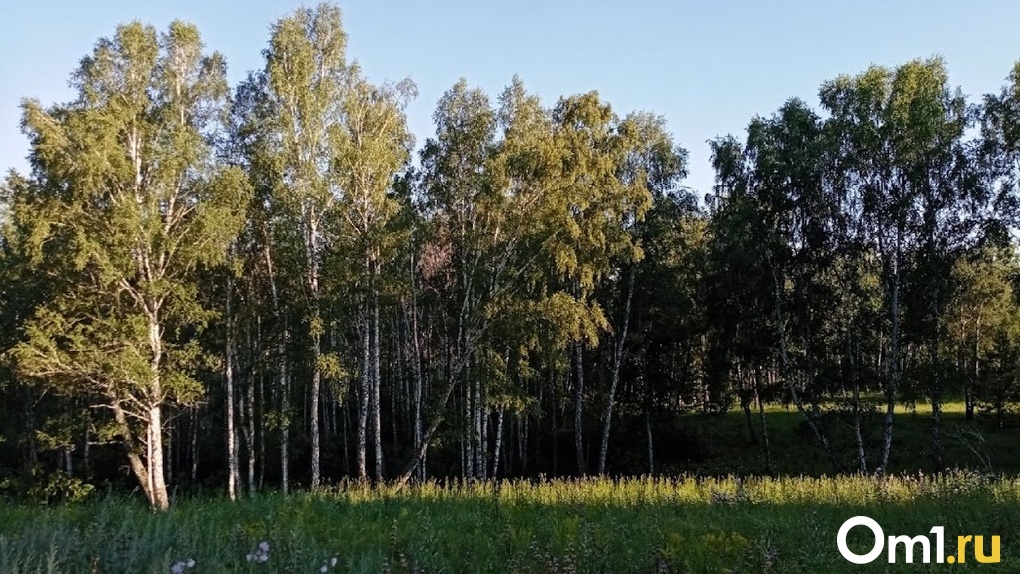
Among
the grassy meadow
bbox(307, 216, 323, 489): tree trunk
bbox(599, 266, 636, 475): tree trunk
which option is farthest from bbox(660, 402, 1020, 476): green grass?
the grassy meadow

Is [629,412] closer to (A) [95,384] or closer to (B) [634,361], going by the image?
(B) [634,361]

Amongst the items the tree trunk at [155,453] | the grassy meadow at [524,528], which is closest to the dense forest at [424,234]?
the tree trunk at [155,453]

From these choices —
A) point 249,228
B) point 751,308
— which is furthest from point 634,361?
point 249,228

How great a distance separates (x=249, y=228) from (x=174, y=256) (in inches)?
117

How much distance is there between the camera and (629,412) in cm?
3253

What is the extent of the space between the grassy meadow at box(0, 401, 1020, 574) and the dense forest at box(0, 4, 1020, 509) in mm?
9414

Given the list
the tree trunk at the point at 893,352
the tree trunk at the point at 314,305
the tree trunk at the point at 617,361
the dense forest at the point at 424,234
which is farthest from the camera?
the tree trunk at the point at 617,361

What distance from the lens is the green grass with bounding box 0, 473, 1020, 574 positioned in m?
4.78

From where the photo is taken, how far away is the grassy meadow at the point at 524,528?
4.75 metres

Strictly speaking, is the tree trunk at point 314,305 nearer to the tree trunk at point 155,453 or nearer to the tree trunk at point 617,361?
the tree trunk at point 155,453

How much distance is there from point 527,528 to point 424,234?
50.9 feet

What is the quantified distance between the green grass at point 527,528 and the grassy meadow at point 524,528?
0.03 m

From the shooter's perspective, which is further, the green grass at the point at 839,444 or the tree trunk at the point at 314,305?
the green grass at the point at 839,444

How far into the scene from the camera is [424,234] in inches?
896
